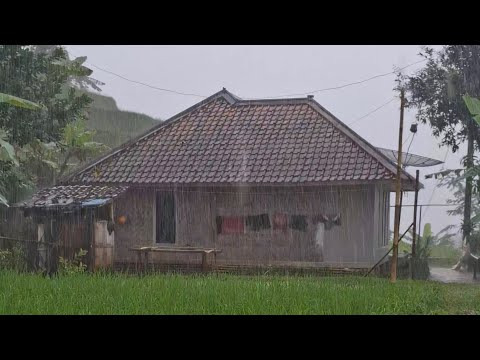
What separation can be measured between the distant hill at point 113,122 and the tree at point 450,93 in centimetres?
304

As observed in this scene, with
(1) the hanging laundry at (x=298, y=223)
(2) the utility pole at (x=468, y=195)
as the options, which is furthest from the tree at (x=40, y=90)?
(2) the utility pole at (x=468, y=195)

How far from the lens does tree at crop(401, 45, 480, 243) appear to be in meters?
7.61

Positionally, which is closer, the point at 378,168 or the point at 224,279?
the point at 224,279

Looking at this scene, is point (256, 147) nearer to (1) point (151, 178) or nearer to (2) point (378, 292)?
(1) point (151, 178)

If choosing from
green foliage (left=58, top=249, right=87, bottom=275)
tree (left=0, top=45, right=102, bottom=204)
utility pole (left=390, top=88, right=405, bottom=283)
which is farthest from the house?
tree (left=0, top=45, right=102, bottom=204)

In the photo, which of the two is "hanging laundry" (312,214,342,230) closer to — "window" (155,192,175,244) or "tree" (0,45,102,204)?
"window" (155,192,175,244)

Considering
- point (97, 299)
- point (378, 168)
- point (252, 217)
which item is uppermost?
point (378, 168)

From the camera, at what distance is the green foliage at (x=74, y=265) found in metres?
7.77

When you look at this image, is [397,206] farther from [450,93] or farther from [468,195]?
[450,93]

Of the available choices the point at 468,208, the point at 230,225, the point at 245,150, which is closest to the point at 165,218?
the point at 230,225

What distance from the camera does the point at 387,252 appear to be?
7.58 metres

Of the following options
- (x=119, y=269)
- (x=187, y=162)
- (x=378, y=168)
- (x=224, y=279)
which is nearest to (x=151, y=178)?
(x=187, y=162)

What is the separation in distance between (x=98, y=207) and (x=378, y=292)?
3.44m

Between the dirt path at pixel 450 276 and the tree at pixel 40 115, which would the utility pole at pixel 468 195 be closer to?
the dirt path at pixel 450 276
